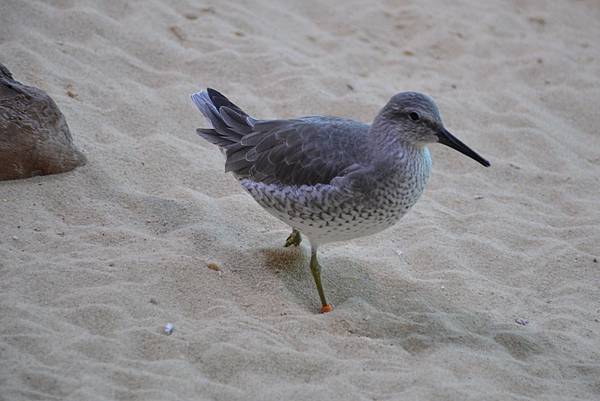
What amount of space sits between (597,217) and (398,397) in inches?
107

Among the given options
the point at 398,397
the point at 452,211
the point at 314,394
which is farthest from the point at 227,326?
the point at 452,211

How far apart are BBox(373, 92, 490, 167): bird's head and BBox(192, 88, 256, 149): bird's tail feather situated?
0.97 metres

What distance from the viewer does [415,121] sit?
467 centimetres

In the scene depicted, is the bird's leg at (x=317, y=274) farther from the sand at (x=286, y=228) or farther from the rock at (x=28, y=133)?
the rock at (x=28, y=133)

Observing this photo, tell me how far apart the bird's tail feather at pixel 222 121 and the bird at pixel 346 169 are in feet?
0.83

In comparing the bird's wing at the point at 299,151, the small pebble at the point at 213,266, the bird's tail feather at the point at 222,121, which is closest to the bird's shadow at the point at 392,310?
the small pebble at the point at 213,266

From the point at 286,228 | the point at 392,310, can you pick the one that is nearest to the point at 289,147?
the point at 286,228

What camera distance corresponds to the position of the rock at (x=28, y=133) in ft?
16.8

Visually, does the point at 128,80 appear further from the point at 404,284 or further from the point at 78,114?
the point at 404,284

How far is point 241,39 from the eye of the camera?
7.52 meters

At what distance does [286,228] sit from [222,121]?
0.86 meters

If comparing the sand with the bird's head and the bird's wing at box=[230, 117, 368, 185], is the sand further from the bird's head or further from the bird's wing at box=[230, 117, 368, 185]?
the bird's head

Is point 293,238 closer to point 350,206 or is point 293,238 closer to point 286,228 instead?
point 286,228

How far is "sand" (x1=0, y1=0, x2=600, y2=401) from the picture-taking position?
159 inches
